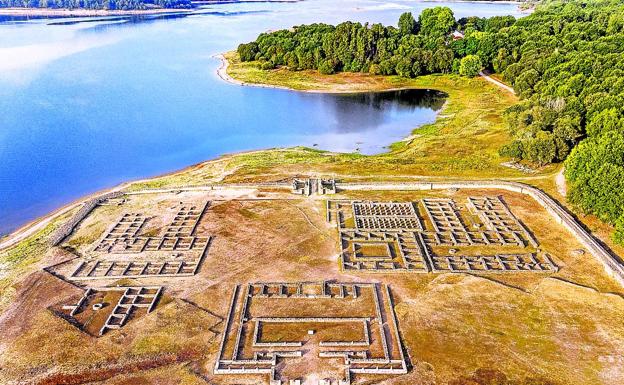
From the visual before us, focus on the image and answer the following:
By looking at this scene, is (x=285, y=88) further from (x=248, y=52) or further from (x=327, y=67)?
(x=248, y=52)

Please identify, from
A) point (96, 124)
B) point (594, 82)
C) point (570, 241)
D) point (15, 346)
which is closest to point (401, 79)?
point (594, 82)

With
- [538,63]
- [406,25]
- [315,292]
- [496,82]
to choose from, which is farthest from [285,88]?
[315,292]

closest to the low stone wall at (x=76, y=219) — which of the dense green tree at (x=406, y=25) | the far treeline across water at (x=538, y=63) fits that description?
the far treeline across water at (x=538, y=63)

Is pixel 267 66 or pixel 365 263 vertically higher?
pixel 267 66

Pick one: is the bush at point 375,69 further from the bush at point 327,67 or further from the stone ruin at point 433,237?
the stone ruin at point 433,237

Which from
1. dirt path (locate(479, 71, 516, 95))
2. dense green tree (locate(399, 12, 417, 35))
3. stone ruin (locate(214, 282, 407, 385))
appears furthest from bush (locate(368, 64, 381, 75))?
stone ruin (locate(214, 282, 407, 385))

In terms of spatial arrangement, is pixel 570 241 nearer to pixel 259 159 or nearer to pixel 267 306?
pixel 267 306
